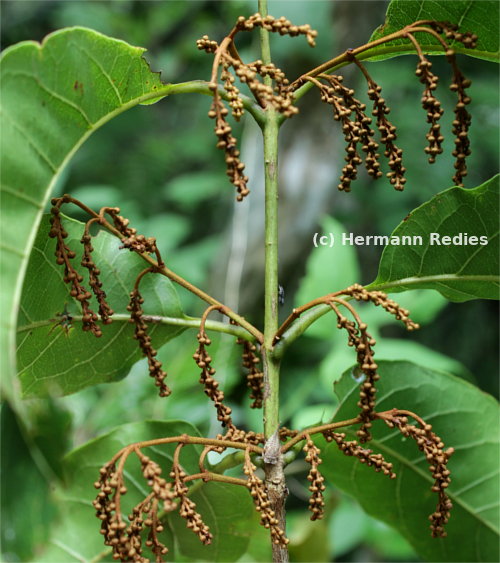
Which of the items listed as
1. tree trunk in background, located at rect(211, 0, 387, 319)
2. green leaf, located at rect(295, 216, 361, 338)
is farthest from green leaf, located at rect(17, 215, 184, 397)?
tree trunk in background, located at rect(211, 0, 387, 319)

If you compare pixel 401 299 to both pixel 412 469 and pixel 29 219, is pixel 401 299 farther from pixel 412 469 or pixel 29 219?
pixel 29 219

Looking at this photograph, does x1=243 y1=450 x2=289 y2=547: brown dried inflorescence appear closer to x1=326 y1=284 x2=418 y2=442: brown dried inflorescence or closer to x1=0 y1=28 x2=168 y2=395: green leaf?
x1=326 y1=284 x2=418 y2=442: brown dried inflorescence

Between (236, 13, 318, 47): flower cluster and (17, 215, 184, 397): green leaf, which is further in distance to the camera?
(17, 215, 184, 397): green leaf

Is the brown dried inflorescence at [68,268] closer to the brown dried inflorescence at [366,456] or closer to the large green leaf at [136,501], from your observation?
the large green leaf at [136,501]

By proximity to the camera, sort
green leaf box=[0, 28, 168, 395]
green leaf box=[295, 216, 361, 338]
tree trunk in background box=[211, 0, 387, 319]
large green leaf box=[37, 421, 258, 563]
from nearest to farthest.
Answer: green leaf box=[0, 28, 168, 395] < large green leaf box=[37, 421, 258, 563] < green leaf box=[295, 216, 361, 338] < tree trunk in background box=[211, 0, 387, 319]

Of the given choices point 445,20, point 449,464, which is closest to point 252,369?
point 449,464

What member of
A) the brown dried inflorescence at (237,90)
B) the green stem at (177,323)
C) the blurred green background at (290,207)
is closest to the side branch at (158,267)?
the green stem at (177,323)
